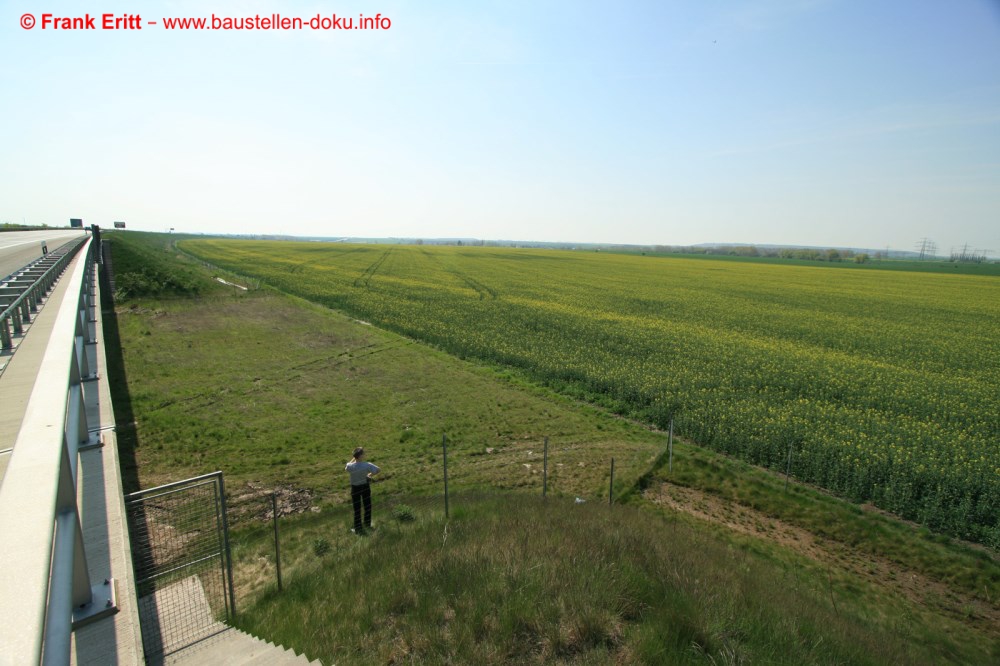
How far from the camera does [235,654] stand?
532 cm

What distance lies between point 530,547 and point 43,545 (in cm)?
586

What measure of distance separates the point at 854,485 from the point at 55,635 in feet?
50.4

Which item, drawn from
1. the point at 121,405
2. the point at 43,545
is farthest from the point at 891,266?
Result: the point at 43,545

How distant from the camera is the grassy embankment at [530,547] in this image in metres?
5.52

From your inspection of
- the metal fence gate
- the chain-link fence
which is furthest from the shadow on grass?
the chain-link fence

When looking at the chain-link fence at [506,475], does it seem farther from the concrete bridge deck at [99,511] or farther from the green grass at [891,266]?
the green grass at [891,266]

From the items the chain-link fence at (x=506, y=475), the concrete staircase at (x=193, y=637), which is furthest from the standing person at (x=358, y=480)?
the concrete staircase at (x=193, y=637)

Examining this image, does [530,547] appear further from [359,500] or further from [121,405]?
[121,405]

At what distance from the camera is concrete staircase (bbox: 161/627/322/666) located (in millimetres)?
5039

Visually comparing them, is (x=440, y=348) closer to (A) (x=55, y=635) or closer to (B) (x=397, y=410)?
(B) (x=397, y=410)

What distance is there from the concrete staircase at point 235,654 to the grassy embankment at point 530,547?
1.39ft

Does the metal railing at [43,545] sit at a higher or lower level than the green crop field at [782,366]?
higher

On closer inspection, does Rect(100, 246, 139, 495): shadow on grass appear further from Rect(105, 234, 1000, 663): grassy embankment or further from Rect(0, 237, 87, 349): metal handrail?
Rect(0, 237, 87, 349): metal handrail

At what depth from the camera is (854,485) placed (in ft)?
41.0
